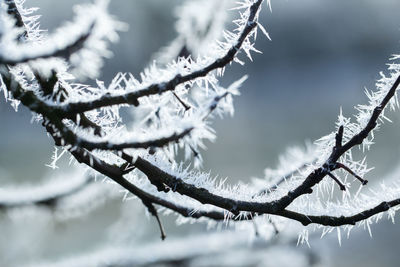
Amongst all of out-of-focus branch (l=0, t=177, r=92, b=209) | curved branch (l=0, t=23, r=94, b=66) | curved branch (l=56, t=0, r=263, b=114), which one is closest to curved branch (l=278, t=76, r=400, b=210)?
curved branch (l=56, t=0, r=263, b=114)

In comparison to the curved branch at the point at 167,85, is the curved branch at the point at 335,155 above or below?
below

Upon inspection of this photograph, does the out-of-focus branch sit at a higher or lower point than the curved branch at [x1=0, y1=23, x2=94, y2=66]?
higher

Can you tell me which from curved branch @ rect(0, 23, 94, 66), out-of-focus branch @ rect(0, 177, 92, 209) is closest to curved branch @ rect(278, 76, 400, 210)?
curved branch @ rect(0, 23, 94, 66)

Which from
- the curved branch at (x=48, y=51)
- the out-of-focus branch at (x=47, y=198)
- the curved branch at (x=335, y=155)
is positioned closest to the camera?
the curved branch at (x=48, y=51)

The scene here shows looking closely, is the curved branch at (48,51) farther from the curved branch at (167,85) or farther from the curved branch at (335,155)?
the curved branch at (335,155)

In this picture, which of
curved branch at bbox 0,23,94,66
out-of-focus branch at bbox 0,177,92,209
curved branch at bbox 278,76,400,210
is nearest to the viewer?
curved branch at bbox 0,23,94,66

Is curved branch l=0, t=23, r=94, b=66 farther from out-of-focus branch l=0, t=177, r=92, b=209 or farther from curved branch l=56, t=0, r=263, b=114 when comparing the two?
out-of-focus branch l=0, t=177, r=92, b=209

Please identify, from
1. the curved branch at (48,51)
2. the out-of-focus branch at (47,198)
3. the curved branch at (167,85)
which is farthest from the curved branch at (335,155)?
the out-of-focus branch at (47,198)

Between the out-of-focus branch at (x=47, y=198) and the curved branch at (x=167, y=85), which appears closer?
the curved branch at (x=167, y=85)

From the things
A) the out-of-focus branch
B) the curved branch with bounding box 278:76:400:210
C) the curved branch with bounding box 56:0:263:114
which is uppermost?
the out-of-focus branch

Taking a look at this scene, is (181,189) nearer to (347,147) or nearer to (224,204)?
(224,204)

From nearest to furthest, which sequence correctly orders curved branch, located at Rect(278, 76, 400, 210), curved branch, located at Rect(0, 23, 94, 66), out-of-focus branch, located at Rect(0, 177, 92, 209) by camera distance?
1. curved branch, located at Rect(0, 23, 94, 66)
2. curved branch, located at Rect(278, 76, 400, 210)
3. out-of-focus branch, located at Rect(0, 177, 92, 209)

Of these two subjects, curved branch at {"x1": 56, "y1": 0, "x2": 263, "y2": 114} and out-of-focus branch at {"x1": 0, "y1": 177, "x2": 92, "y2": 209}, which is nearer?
curved branch at {"x1": 56, "y1": 0, "x2": 263, "y2": 114}
